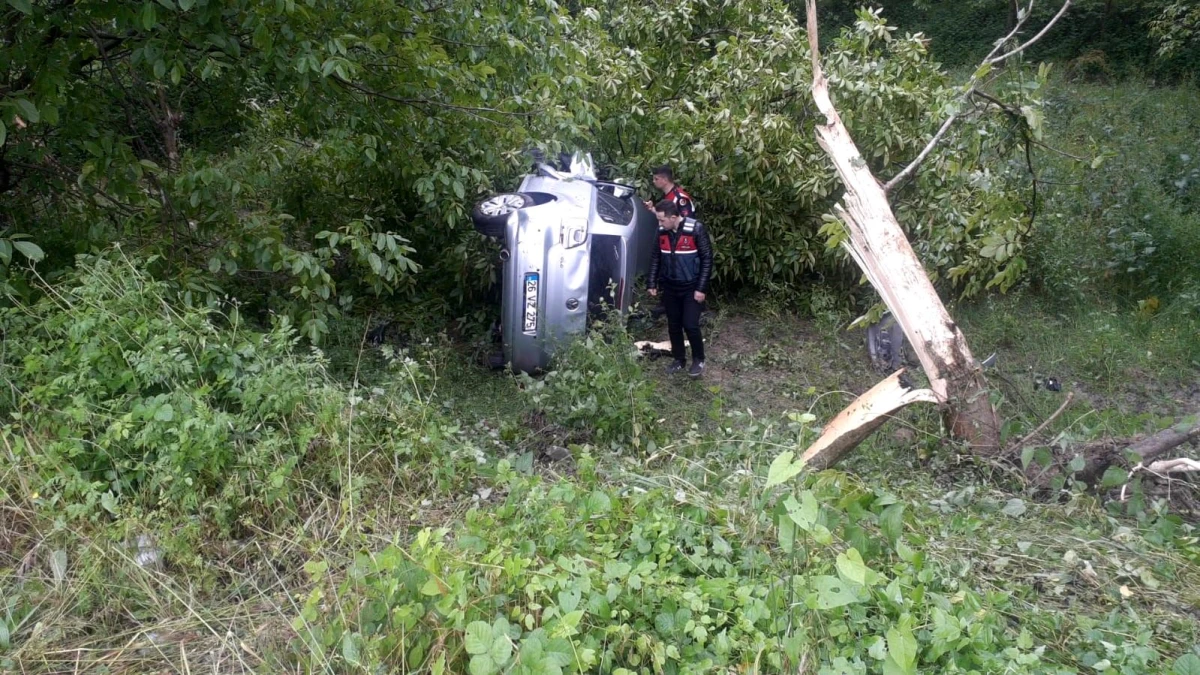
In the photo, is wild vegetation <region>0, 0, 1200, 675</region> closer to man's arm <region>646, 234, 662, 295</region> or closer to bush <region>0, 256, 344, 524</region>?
bush <region>0, 256, 344, 524</region>

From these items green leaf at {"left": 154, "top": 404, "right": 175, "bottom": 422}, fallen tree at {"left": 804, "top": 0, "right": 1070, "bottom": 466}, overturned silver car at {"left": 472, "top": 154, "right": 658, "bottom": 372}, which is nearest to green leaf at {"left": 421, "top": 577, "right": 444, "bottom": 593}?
green leaf at {"left": 154, "top": 404, "right": 175, "bottom": 422}

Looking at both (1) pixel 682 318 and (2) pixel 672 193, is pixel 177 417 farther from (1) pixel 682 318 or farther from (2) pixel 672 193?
(2) pixel 672 193

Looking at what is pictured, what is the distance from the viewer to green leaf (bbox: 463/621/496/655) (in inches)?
89.4

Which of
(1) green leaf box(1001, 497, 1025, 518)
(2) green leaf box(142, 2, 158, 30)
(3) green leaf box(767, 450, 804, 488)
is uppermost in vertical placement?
(2) green leaf box(142, 2, 158, 30)

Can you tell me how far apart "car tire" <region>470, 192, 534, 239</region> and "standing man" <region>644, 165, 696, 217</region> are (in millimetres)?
1071

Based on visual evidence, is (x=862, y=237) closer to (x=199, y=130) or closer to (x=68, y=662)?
(x=68, y=662)

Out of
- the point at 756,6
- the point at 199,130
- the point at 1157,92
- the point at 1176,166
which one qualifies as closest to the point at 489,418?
the point at 199,130

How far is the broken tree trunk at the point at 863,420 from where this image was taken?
4070mm

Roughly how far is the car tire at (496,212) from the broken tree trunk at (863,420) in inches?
120

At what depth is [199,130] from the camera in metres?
7.02

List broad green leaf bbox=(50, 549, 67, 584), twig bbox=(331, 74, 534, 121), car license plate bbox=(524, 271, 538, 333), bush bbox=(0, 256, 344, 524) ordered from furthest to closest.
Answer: car license plate bbox=(524, 271, 538, 333), twig bbox=(331, 74, 534, 121), bush bbox=(0, 256, 344, 524), broad green leaf bbox=(50, 549, 67, 584)

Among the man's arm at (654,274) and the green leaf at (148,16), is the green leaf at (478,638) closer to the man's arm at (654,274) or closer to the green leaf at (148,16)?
the green leaf at (148,16)

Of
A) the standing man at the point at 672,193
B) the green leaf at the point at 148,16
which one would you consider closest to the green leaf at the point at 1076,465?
the standing man at the point at 672,193

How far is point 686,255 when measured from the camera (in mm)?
6328
